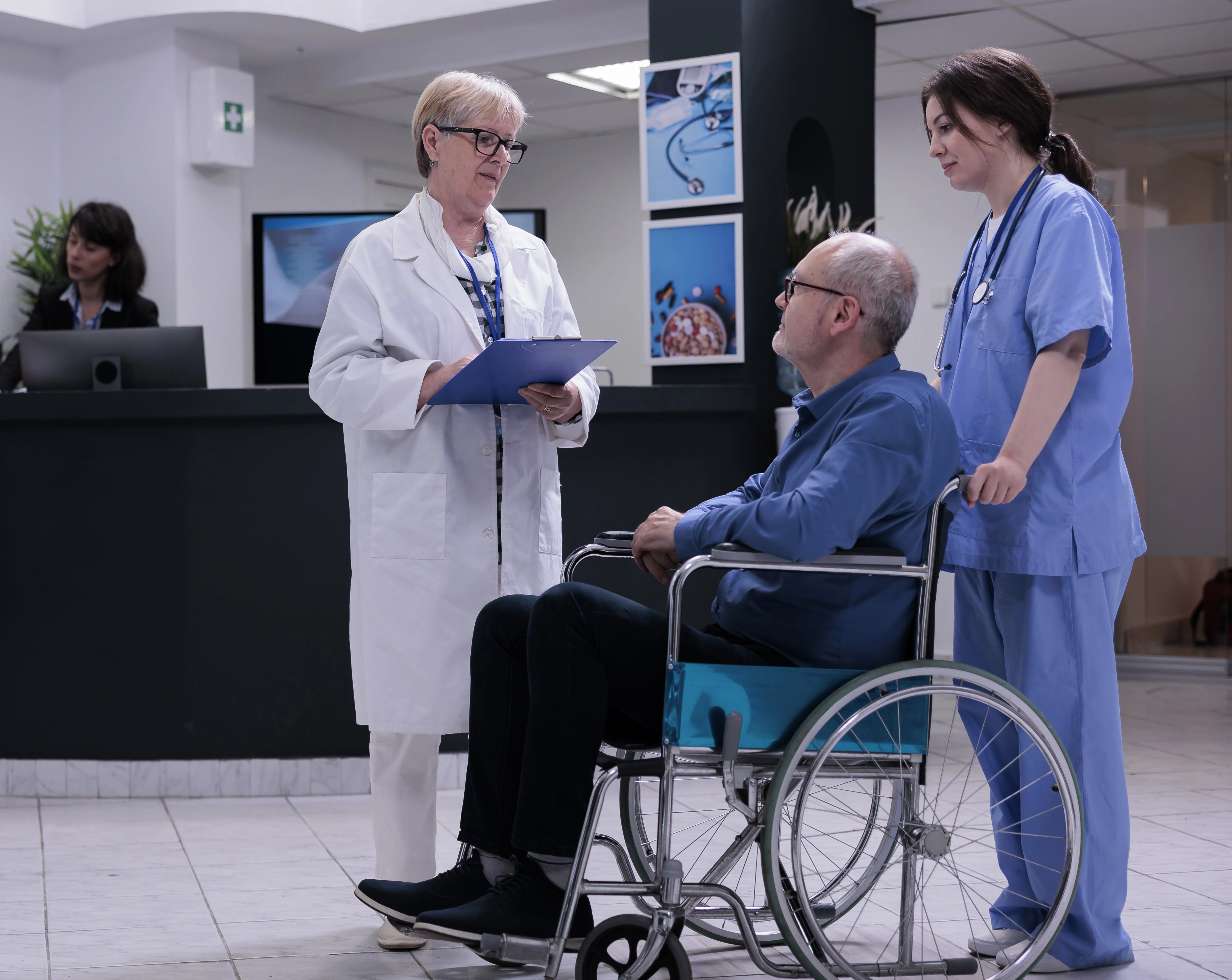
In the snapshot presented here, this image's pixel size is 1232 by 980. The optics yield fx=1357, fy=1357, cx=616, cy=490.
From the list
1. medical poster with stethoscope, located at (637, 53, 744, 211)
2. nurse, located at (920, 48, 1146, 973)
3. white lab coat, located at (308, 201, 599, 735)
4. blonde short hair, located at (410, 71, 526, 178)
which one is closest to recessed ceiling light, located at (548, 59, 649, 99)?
medical poster with stethoscope, located at (637, 53, 744, 211)

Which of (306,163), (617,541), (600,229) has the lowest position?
(617,541)

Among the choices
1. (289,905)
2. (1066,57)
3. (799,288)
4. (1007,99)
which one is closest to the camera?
(799,288)

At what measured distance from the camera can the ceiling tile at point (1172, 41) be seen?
5059mm

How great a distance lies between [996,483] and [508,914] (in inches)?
36.6

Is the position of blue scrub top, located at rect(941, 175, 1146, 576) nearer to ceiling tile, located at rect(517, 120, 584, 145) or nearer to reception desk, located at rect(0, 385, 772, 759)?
reception desk, located at rect(0, 385, 772, 759)

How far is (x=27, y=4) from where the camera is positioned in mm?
5543

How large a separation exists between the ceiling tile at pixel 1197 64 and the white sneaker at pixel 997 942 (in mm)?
4337

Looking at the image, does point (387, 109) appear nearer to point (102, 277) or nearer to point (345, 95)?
point (345, 95)

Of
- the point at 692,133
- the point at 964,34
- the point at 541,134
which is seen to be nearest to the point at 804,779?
the point at 692,133

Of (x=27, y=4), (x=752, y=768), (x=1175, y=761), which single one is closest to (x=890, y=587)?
(x=752, y=768)

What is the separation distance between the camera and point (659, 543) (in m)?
1.96

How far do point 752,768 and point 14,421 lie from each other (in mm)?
2536

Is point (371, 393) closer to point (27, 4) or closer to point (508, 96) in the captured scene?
point (508, 96)

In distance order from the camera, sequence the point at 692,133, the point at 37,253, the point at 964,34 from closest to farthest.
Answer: the point at 692,133 → the point at 964,34 → the point at 37,253
